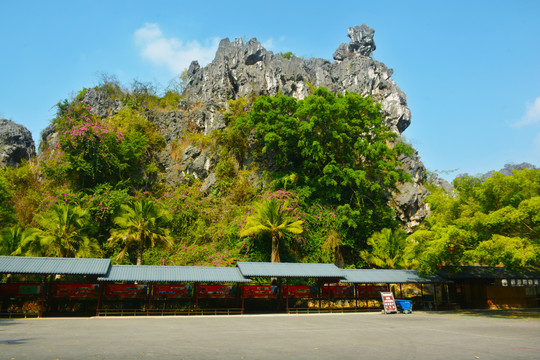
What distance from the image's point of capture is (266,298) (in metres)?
25.7

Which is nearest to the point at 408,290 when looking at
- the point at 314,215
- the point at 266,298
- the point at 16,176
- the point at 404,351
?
the point at 314,215

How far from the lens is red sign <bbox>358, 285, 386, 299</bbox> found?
27.7 metres

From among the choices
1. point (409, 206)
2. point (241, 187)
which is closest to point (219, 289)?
point (241, 187)

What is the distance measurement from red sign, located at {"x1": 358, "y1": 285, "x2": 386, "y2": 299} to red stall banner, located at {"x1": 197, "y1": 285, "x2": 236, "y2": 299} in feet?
31.4

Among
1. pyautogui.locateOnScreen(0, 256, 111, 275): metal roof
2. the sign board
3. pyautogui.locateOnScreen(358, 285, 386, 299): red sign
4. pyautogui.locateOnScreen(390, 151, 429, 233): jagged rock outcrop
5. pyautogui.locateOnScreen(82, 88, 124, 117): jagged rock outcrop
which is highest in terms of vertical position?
pyautogui.locateOnScreen(82, 88, 124, 117): jagged rock outcrop

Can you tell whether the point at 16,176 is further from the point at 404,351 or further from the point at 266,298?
the point at 404,351

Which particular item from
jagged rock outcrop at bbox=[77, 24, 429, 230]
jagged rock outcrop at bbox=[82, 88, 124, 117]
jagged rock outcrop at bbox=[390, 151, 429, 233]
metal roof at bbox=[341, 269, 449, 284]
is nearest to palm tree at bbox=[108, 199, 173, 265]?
jagged rock outcrop at bbox=[77, 24, 429, 230]

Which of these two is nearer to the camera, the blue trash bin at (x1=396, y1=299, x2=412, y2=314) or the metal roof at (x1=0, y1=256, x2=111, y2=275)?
the metal roof at (x1=0, y1=256, x2=111, y2=275)

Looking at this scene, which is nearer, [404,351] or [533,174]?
[404,351]

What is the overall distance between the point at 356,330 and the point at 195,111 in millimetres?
35273

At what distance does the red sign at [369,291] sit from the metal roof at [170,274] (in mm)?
9588

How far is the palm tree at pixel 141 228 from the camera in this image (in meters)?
28.2

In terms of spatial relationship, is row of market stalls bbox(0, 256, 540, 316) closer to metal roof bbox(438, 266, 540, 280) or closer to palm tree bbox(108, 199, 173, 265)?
metal roof bbox(438, 266, 540, 280)

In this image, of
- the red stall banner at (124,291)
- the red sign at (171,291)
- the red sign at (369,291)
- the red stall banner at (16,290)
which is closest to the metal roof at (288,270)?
the red sign at (369,291)
